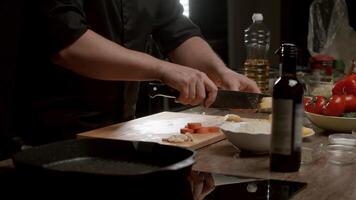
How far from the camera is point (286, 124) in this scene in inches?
47.3

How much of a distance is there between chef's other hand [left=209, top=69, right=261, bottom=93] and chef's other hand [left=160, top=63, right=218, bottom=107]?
0.83 ft

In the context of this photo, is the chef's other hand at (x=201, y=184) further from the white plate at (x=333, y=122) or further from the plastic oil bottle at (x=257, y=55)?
the plastic oil bottle at (x=257, y=55)

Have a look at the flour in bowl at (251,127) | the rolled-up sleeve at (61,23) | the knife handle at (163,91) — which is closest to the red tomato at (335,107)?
the flour in bowl at (251,127)

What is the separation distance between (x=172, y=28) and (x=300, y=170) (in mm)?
1010

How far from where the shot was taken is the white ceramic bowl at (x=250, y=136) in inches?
53.6

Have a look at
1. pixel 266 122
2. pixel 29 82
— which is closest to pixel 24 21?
pixel 29 82

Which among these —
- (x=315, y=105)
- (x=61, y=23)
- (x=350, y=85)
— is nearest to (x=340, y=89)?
(x=350, y=85)

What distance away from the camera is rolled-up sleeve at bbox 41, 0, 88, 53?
164cm

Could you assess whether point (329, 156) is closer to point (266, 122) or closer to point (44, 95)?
point (266, 122)

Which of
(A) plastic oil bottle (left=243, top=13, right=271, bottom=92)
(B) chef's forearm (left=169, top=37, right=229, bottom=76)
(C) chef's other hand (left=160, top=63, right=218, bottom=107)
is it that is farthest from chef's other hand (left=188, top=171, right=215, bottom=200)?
(A) plastic oil bottle (left=243, top=13, right=271, bottom=92)

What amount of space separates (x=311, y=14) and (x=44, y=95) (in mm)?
2258

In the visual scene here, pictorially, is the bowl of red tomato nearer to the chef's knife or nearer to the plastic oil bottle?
the chef's knife

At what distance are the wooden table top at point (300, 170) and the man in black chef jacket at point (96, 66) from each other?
25 centimetres

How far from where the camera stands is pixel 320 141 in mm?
1567
